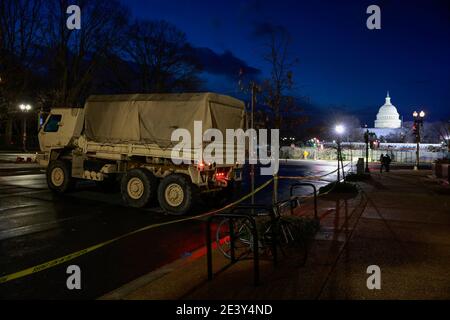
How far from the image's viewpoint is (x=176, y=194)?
10.6m

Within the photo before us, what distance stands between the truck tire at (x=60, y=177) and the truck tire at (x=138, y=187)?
2778 millimetres

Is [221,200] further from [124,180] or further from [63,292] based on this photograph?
[63,292]

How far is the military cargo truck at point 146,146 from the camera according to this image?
10672mm

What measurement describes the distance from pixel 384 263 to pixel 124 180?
303 inches

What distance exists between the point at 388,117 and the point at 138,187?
154 m

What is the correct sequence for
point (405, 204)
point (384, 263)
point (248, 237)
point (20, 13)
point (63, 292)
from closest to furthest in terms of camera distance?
point (63, 292), point (384, 263), point (248, 237), point (405, 204), point (20, 13)

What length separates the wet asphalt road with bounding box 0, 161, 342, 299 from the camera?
17.8 feet

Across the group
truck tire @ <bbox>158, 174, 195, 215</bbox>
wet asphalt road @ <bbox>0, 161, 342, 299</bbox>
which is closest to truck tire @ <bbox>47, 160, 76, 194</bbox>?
wet asphalt road @ <bbox>0, 161, 342, 299</bbox>

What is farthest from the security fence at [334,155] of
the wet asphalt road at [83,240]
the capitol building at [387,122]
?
the capitol building at [387,122]

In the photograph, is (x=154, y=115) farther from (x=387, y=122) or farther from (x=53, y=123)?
(x=387, y=122)

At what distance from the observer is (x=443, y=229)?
8.40 meters

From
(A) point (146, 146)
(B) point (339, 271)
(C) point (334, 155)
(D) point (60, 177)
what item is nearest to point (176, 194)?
(A) point (146, 146)

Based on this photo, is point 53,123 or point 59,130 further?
point 53,123

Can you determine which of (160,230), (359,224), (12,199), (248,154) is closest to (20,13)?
(12,199)
